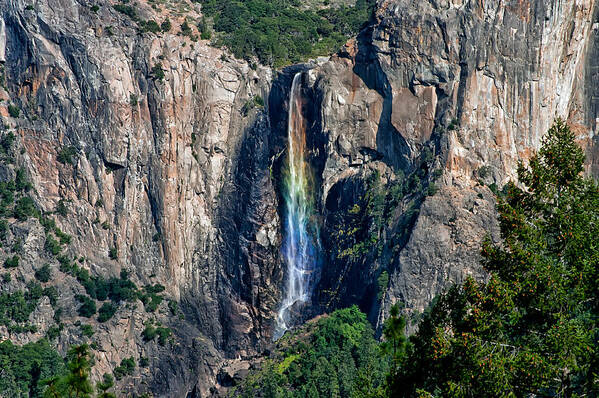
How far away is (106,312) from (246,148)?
900 inches

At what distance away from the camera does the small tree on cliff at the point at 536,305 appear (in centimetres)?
2773

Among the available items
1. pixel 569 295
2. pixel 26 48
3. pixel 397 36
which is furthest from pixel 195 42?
pixel 569 295

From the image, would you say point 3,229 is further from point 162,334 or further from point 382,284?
point 382,284

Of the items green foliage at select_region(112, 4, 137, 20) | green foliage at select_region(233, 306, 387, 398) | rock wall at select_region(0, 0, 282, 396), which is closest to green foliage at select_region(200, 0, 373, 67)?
rock wall at select_region(0, 0, 282, 396)

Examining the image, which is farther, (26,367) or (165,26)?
(165,26)

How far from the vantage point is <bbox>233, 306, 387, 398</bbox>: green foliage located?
3076 inches

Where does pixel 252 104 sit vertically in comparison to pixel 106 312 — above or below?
above

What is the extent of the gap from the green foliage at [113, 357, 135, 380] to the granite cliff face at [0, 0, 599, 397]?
30.0 inches

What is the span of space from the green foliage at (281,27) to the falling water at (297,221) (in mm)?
9175

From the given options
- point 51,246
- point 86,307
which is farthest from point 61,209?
point 86,307

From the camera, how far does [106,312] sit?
93938 millimetres

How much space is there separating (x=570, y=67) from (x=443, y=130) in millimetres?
13376

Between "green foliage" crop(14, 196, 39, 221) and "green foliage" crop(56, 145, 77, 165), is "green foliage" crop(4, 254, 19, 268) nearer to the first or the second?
"green foliage" crop(14, 196, 39, 221)

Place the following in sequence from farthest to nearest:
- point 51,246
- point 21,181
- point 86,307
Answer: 1. point 21,181
2. point 51,246
3. point 86,307
